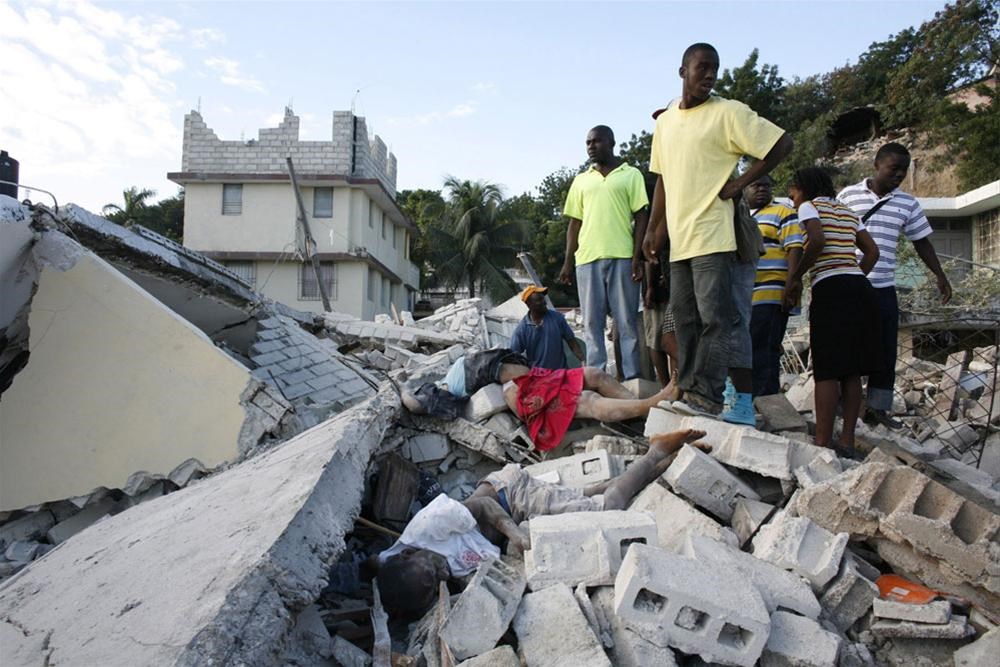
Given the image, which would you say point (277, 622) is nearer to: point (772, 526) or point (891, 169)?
A: point (772, 526)

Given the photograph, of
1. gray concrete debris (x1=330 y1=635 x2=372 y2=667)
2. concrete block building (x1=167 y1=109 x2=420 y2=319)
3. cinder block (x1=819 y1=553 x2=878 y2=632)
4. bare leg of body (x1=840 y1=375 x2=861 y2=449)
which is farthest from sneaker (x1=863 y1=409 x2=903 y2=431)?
concrete block building (x1=167 y1=109 x2=420 y2=319)

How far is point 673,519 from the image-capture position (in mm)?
3252

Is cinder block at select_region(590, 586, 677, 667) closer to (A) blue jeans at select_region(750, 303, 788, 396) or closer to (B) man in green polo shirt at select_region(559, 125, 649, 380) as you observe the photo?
(A) blue jeans at select_region(750, 303, 788, 396)

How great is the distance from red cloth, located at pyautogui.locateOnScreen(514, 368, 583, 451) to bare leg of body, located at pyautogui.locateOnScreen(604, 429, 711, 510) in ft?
3.22

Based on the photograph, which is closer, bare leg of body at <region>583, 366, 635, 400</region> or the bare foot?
the bare foot

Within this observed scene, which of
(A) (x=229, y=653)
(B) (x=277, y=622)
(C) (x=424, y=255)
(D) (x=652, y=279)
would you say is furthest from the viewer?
(C) (x=424, y=255)

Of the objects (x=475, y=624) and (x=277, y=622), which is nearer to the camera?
(x=277, y=622)

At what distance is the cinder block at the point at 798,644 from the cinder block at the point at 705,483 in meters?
0.87

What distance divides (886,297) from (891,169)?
822mm

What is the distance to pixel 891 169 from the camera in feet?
14.8

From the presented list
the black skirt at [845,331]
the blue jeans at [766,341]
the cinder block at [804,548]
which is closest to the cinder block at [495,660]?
the cinder block at [804,548]

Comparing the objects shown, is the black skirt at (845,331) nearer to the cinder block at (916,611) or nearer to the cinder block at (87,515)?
the cinder block at (916,611)

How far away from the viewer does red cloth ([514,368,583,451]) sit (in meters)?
4.72

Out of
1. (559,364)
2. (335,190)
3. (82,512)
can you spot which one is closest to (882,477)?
(559,364)
